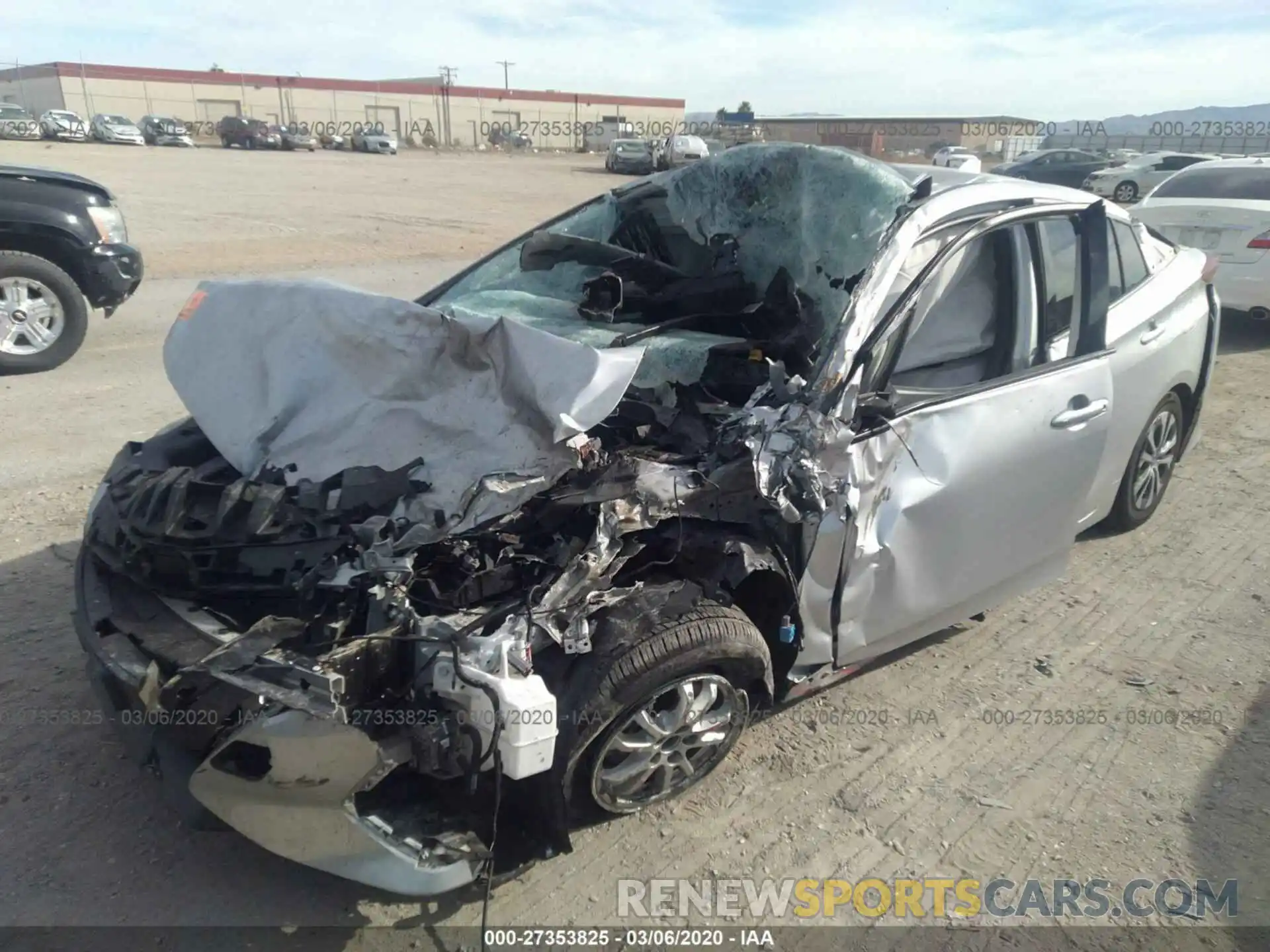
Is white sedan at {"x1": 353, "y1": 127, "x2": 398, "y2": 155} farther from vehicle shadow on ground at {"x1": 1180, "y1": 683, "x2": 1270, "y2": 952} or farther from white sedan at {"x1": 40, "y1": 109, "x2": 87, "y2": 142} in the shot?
vehicle shadow on ground at {"x1": 1180, "y1": 683, "x2": 1270, "y2": 952}

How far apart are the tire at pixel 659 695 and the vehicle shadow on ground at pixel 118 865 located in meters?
0.48

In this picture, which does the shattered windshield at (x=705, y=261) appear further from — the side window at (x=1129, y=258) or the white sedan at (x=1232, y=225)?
the white sedan at (x=1232, y=225)

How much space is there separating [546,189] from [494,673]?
27451mm

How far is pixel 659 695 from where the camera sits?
8.77 feet

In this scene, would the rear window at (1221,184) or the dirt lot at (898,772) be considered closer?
the dirt lot at (898,772)

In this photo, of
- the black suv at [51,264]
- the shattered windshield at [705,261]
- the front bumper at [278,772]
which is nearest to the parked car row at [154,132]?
the black suv at [51,264]

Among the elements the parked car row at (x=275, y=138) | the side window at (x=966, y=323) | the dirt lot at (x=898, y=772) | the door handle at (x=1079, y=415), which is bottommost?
the dirt lot at (x=898, y=772)

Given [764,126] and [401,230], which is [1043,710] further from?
[764,126]

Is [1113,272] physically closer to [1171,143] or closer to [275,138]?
[275,138]

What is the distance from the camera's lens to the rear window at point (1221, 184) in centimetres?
902

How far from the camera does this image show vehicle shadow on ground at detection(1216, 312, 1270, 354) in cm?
903

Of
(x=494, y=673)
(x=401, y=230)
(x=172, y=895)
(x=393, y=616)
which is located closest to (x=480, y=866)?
(x=494, y=673)

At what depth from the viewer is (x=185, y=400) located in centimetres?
335

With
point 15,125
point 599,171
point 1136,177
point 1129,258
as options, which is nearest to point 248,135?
point 15,125
